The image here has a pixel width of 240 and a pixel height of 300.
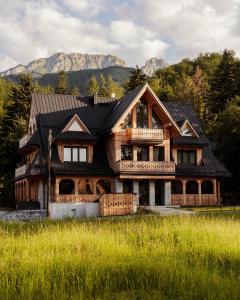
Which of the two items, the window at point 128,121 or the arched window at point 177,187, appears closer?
the window at point 128,121

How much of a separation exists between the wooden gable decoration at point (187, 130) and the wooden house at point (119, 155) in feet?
0.27

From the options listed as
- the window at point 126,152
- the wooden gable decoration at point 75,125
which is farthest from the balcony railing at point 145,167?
the wooden gable decoration at point 75,125

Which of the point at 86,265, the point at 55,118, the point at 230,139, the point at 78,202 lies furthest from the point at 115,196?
the point at 86,265

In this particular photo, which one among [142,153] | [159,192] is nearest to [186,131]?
[142,153]

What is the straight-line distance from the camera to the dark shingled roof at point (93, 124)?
37.4 m

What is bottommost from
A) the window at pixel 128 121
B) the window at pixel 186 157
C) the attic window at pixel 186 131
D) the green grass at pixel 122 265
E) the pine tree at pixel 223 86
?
the green grass at pixel 122 265

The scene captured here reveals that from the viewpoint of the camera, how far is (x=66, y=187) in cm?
3825

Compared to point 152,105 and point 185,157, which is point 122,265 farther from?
point 185,157

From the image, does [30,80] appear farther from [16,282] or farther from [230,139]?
[16,282]

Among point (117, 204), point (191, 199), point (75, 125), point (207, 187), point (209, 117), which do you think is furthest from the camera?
point (209, 117)

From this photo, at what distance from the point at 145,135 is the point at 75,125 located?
5471 millimetres

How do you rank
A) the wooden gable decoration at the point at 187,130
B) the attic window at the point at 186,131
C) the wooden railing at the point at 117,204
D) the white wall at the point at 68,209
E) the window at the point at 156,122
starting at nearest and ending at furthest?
the wooden railing at the point at 117,204 < the white wall at the point at 68,209 < the window at the point at 156,122 < the wooden gable decoration at the point at 187,130 < the attic window at the point at 186,131

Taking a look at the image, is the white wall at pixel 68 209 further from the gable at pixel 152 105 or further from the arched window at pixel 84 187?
the gable at pixel 152 105

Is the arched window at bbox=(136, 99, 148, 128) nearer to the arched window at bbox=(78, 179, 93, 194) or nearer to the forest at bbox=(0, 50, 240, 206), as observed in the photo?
the arched window at bbox=(78, 179, 93, 194)
